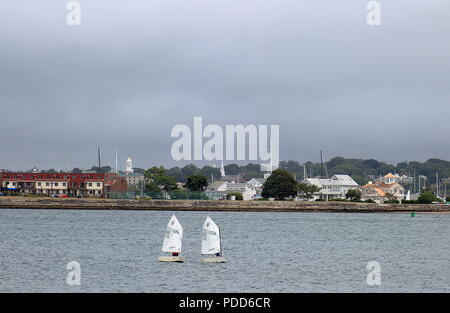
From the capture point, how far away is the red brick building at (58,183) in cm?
18812

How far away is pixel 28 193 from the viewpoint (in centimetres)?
18938

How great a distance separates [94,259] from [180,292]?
678 inches

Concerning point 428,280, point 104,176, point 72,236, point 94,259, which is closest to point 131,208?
point 104,176

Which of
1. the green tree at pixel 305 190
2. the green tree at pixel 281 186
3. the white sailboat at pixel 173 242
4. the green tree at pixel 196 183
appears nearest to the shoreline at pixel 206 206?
the green tree at pixel 281 186

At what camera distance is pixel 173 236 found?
185 ft

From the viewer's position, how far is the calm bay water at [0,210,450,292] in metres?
47.8

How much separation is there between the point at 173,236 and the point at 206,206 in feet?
353

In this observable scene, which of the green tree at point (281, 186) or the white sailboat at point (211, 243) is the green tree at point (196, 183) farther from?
the white sailboat at point (211, 243)

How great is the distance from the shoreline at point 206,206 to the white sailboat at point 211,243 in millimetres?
102425

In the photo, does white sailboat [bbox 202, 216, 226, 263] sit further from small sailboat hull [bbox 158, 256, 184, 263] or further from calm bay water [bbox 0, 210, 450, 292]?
small sailboat hull [bbox 158, 256, 184, 263]

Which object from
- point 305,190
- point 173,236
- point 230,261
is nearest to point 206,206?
point 305,190

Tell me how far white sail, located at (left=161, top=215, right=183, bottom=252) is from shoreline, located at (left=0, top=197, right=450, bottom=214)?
10209cm

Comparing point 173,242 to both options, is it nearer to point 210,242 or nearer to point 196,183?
point 210,242
